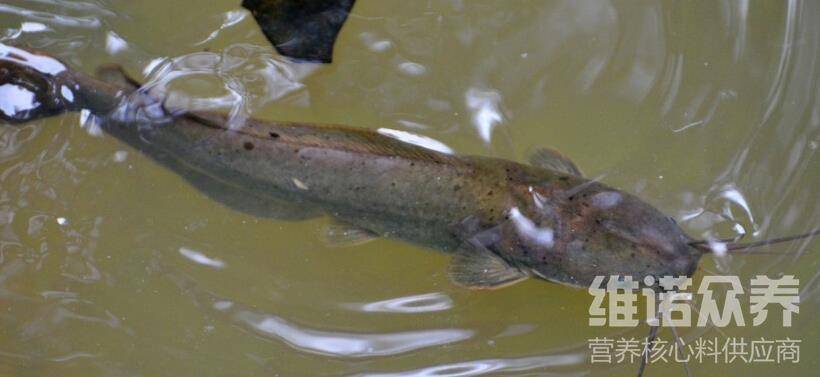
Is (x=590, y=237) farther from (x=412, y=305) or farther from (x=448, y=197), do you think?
(x=412, y=305)

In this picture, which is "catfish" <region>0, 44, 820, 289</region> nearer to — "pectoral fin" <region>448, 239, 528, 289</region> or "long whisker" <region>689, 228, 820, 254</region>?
"pectoral fin" <region>448, 239, 528, 289</region>

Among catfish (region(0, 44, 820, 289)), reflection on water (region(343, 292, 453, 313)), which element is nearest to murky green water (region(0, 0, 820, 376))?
reflection on water (region(343, 292, 453, 313))

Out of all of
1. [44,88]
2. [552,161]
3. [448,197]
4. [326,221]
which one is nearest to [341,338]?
[326,221]

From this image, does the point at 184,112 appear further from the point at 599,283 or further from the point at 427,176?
the point at 599,283

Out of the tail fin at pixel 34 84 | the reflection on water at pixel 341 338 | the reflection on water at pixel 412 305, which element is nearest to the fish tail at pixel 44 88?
the tail fin at pixel 34 84

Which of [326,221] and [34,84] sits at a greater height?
[34,84]

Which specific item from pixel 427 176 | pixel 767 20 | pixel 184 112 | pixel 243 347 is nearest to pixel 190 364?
pixel 243 347
